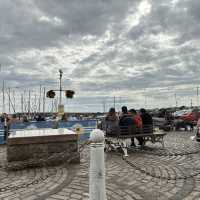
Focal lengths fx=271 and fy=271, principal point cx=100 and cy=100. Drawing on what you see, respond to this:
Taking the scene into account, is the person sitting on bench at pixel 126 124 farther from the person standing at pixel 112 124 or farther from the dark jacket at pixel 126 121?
the person standing at pixel 112 124

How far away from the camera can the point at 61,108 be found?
52.6 feet

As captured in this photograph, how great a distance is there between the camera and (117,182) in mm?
6223

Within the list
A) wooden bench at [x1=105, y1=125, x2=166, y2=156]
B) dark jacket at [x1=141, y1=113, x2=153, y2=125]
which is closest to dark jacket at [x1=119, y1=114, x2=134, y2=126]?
wooden bench at [x1=105, y1=125, x2=166, y2=156]

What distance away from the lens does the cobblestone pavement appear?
536 cm

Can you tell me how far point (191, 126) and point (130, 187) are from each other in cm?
1794

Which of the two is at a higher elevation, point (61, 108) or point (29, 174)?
point (61, 108)

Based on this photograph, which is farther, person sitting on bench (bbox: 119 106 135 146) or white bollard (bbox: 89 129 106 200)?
person sitting on bench (bbox: 119 106 135 146)

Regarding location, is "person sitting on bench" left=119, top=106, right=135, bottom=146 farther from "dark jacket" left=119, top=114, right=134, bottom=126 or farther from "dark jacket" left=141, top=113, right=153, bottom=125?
"dark jacket" left=141, top=113, right=153, bottom=125

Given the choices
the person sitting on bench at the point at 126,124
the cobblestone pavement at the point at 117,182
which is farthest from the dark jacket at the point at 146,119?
the cobblestone pavement at the point at 117,182

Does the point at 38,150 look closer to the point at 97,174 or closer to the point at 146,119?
the point at 97,174

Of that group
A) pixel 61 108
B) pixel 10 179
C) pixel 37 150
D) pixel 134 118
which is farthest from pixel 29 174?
pixel 61 108

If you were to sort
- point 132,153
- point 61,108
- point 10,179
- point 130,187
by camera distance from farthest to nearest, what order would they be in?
point 61,108 → point 132,153 → point 10,179 → point 130,187

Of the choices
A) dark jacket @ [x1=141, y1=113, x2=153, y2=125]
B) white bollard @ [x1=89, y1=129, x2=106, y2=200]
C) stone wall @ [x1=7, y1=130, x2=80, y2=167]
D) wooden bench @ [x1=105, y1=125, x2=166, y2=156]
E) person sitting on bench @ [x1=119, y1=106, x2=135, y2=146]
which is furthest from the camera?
dark jacket @ [x1=141, y1=113, x2=153, y2=125]

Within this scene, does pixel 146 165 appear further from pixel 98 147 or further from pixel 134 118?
pixel 98 147
